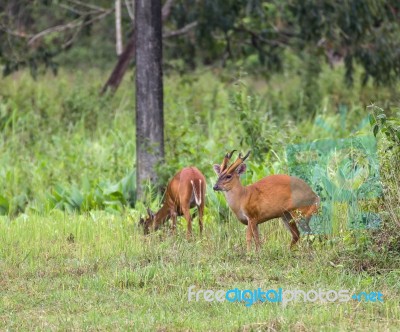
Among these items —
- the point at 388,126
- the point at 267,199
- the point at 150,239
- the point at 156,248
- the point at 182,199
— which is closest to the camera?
the point at 388,126

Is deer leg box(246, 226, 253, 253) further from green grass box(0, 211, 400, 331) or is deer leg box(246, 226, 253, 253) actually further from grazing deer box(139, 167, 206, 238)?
grazing deer box(139, 167, 206, 238)

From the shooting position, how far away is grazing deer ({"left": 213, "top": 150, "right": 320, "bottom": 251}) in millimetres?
8070

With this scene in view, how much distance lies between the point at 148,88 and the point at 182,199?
99.0 inches

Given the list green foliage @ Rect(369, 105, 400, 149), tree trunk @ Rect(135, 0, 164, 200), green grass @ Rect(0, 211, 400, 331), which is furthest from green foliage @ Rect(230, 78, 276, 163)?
green foliage @ Rect(369, 105, 400, 149)

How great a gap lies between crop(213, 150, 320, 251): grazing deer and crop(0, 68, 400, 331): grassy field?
26 cm

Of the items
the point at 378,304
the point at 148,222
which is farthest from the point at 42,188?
the point at 378,304

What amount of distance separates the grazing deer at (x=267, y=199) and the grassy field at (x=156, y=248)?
0.26m

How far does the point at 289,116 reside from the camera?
54.4 feet

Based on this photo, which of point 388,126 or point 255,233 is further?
point 255,233

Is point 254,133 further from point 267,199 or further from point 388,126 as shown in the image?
point 388,126

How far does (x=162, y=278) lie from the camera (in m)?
7.54

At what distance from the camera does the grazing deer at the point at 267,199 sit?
8.07m

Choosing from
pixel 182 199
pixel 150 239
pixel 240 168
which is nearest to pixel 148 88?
pixel 182 199

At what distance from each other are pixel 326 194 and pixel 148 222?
164 centimetres
